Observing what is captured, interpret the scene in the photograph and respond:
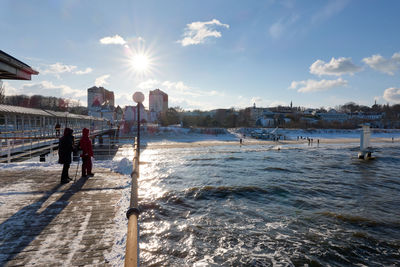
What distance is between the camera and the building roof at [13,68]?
4.96m

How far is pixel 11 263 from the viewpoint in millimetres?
3484

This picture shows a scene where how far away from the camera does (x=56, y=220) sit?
16.1ft

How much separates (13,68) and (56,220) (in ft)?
13.1

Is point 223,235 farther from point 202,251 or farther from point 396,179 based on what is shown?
point 396,179

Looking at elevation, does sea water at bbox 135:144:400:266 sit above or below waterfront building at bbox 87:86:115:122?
below

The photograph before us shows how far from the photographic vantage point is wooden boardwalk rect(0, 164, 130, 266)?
371 centimetres

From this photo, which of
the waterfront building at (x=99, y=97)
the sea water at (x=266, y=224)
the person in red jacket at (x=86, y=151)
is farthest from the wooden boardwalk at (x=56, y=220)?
the waterfront building at (x=99, y=97)

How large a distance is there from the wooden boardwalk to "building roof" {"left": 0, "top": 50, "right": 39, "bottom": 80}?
341 cm

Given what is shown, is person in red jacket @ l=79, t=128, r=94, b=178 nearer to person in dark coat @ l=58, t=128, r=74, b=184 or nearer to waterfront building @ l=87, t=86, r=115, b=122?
person in dark coat @ l=58, t=128, r=74, b=184

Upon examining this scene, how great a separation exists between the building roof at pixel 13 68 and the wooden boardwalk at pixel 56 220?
11.2 ft

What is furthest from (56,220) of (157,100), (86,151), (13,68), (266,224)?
(157,100)

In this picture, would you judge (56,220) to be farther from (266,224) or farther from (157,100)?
(157,100)

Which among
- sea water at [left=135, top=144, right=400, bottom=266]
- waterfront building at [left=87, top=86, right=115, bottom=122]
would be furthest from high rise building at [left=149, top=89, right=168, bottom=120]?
sea water at [left=135, top=144, right=400, bottom=266]

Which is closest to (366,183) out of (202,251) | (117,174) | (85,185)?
(202,251)
